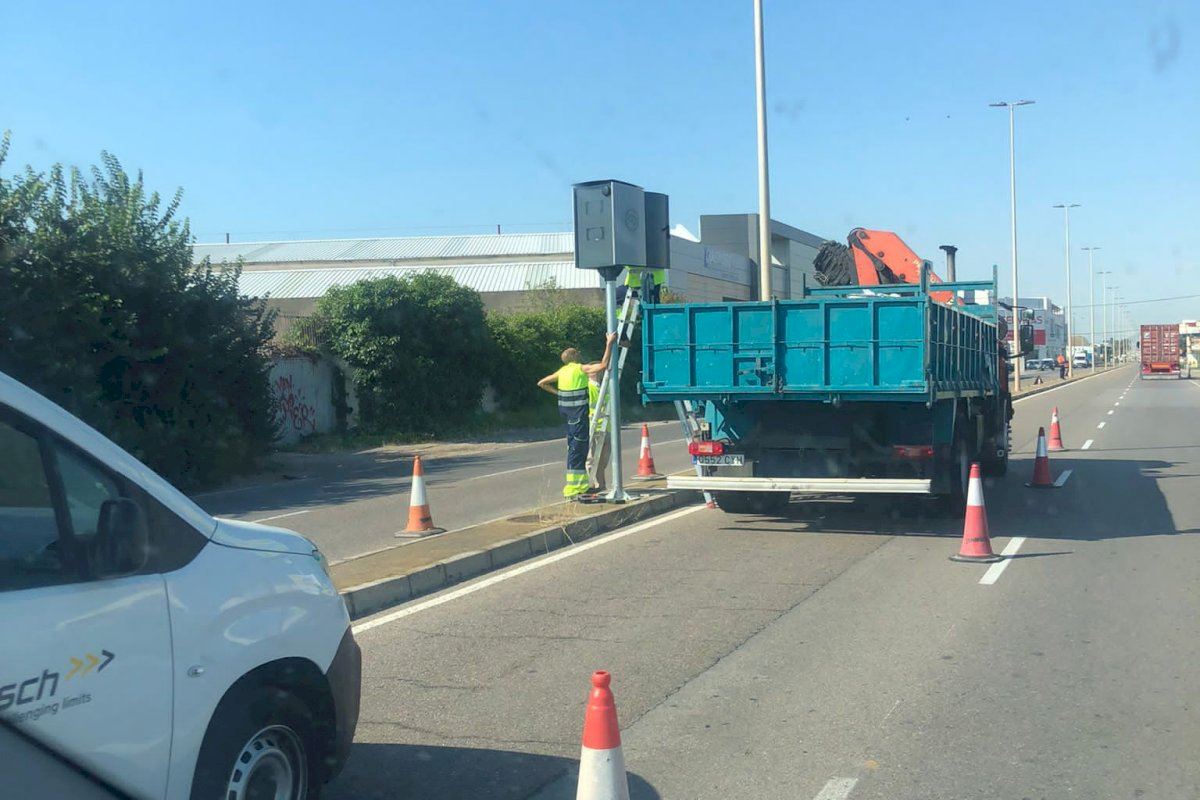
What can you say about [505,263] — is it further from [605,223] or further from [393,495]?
[605,223]

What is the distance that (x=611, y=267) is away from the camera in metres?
12.6

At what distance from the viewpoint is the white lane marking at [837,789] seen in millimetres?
4738

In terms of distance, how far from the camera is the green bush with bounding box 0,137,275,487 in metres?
16.1

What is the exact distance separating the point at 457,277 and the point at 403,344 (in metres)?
21.9

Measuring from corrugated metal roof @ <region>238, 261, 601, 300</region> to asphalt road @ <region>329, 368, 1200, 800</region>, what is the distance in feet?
117

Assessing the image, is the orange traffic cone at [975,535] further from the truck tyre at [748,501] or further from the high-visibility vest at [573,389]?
the high-visibility vest at [573,389]

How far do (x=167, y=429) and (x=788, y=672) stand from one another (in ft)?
47.2

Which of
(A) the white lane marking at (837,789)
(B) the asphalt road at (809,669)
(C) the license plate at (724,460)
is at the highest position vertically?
(C) the license plate at (724,460)

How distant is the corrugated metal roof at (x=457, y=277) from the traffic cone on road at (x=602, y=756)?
135 ft

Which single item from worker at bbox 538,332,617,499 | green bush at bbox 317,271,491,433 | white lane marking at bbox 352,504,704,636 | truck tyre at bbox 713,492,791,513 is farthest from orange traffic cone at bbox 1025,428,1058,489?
green bush at bbox 317,271,491,433

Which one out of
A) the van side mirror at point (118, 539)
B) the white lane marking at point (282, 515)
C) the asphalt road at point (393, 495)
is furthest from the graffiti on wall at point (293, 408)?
the van side mirror at point (118, 539)

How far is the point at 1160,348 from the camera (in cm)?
8219

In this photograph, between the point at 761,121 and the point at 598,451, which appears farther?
the point at 761,121

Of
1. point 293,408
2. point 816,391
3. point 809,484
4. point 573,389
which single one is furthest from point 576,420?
point 293,408
